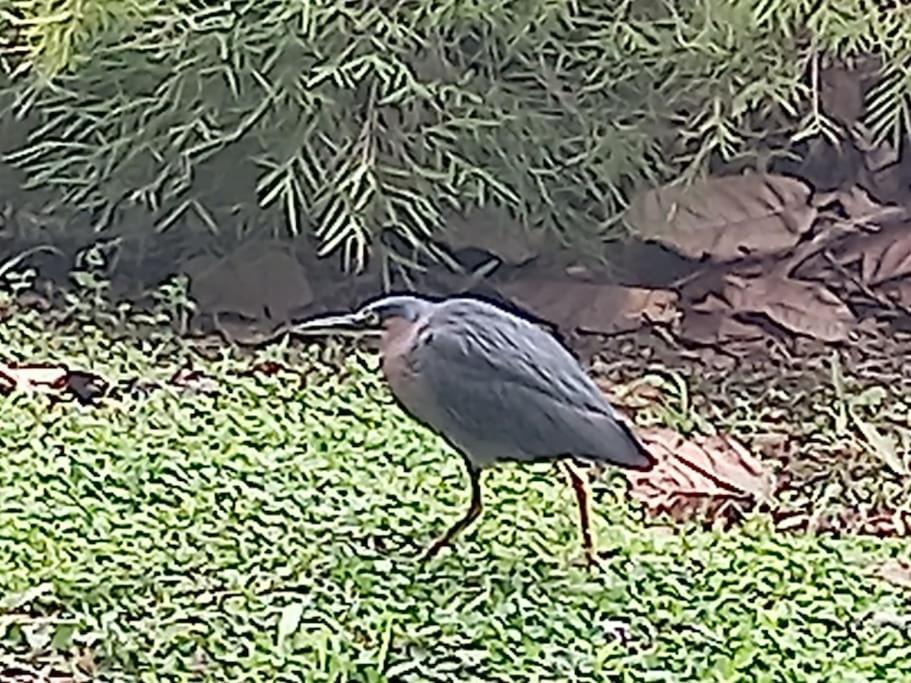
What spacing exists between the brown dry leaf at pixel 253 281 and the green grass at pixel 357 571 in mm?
608

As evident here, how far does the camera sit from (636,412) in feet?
9.58

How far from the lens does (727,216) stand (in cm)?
349

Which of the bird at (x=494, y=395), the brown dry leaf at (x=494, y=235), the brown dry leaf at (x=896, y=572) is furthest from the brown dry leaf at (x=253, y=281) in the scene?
the brown dry leaf at (x=896, y=572)

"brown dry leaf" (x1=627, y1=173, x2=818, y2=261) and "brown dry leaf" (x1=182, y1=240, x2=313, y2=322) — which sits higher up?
"brown dry leaf" (x1=627, y1=173, x2=818, y2=261)

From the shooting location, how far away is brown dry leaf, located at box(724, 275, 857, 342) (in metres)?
3.41

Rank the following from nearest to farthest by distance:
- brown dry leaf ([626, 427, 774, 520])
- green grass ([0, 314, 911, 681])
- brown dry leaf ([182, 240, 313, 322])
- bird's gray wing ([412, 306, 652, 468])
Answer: green grass ([0, 314, 911, 681]) < bird's gray wing ([412, 306, 652, 468]) < brown dry leaf ([626, 427, 774, 520]) < brown dry leaf ([182, 240, 313, 322])

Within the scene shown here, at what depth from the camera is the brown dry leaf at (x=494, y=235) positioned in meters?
3.37

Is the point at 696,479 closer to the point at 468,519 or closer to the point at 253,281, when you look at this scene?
the point at 468,519

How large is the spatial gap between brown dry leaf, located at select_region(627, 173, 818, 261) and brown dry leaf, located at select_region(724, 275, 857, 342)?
58 millimetres

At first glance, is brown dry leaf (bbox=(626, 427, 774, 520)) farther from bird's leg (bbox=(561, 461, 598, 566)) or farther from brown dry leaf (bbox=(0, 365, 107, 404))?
brown dry leaf (bbox=(0, 365, 107, 404))

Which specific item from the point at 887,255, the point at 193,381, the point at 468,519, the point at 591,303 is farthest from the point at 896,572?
the point at 887,255

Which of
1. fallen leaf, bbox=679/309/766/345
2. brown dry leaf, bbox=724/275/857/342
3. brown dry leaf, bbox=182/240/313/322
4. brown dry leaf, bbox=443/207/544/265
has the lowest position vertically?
fallen leaf, bbox=679/309/766/345

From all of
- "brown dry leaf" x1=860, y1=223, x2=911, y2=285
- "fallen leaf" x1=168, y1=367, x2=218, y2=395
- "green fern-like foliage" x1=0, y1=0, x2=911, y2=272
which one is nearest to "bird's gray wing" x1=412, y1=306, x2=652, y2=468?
"fallen leaf" x1=168, y1=367, x2=218, y2=395

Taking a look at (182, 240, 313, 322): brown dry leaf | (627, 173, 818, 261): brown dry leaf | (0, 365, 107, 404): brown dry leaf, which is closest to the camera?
(0, 365, 107, 404): brown dry leaf
